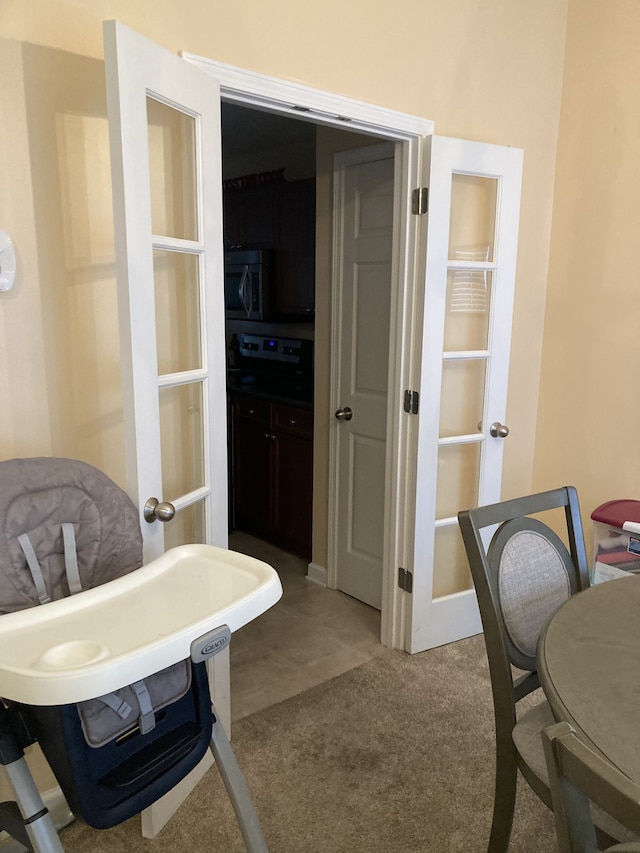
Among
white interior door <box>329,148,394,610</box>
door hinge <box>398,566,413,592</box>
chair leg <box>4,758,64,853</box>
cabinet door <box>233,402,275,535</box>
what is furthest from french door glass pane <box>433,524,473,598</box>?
chair leg <box>4,758,64,853</box>

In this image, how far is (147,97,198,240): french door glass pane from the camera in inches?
70.3

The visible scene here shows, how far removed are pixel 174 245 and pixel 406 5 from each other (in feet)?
4.60

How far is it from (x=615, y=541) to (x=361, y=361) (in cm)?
139

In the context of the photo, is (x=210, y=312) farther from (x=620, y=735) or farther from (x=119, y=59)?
(x=620, y=735)

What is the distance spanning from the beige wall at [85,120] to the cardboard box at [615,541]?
5.88ft

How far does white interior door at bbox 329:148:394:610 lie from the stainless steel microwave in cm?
116

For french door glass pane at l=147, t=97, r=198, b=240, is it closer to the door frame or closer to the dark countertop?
the door frame

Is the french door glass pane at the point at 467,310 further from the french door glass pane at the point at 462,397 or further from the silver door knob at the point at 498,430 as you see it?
the silver door knob at the point at 498,430

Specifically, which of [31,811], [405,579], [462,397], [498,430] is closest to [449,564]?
[405,579]

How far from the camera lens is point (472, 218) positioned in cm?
278

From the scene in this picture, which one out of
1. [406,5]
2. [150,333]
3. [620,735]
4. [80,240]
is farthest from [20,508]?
[406,5]

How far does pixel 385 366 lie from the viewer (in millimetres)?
3145

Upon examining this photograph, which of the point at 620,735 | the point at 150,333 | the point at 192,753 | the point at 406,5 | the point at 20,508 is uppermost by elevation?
the point at 406,5

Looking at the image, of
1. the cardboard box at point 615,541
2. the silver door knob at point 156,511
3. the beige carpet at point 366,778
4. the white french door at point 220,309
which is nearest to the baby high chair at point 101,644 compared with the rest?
the silver door knob at point 156,511
